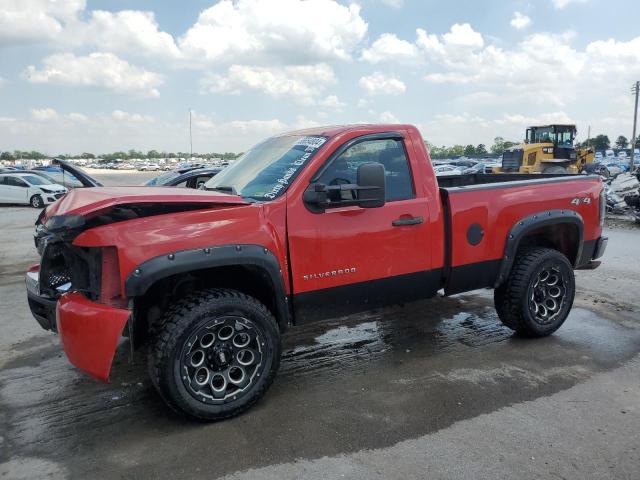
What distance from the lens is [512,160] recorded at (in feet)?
87.3

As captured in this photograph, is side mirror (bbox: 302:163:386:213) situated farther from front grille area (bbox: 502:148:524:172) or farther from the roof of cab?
front grille area (bbox: 502:148:524:172)

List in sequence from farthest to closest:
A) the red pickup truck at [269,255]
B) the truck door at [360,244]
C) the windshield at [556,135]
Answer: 1. the windshield at [556,135]
2. the truck door at [360,244]
3. the red pickup truck at [269,255]

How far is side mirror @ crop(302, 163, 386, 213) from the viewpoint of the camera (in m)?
3.71

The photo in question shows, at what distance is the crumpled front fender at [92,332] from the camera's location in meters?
3.18

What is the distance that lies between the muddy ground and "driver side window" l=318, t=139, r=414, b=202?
149 cm

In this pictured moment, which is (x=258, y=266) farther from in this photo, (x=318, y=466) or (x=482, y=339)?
(x=482, y=339)

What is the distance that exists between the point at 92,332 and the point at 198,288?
0.87m

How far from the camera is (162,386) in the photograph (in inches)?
132

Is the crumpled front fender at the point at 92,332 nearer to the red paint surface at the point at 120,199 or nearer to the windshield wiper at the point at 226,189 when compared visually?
the red paint surface at the point at 120,199

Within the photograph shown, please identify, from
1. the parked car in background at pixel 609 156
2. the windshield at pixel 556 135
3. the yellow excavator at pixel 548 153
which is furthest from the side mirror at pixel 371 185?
the parked car in background at pixel 609 156

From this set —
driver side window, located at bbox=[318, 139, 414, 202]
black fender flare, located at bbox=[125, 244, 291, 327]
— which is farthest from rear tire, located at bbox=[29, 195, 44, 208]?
black fender flare, located at bbox=[125, 244, 291, 327]

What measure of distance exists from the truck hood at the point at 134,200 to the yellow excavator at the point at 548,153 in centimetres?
2401

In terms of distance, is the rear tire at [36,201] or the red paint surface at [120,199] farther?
the rear tire at [36,201]

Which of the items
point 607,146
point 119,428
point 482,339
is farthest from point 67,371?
point 607,146
